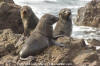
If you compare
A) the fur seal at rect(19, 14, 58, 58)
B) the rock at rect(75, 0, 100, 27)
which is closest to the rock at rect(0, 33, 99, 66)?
the fur seal at rect(19, 14, 58, 58)

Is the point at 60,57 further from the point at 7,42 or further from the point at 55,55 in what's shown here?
the point at 7,42

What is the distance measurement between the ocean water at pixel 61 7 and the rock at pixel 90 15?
2.25ft

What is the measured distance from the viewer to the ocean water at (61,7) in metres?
18.1

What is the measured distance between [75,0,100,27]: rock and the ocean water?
27.0 inches

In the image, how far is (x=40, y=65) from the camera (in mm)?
7074

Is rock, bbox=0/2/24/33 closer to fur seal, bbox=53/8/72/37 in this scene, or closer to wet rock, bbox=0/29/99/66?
fur seal, bbox=53/8/72/37

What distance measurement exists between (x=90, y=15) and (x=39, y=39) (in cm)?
1323

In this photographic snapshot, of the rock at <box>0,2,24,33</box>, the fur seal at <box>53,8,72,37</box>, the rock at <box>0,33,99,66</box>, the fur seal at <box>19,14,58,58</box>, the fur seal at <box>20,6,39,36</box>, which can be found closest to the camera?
the rock at <box>0,33,99,66</box>

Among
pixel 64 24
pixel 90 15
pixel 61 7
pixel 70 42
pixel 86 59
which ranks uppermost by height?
pixel 70 42

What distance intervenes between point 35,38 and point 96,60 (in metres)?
1.75

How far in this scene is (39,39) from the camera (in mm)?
7879

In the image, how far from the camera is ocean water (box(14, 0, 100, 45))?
18.1m

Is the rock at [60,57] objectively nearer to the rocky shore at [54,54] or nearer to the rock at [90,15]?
the rocky shore at [54,54]

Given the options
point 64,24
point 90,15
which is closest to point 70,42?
point 64,24
